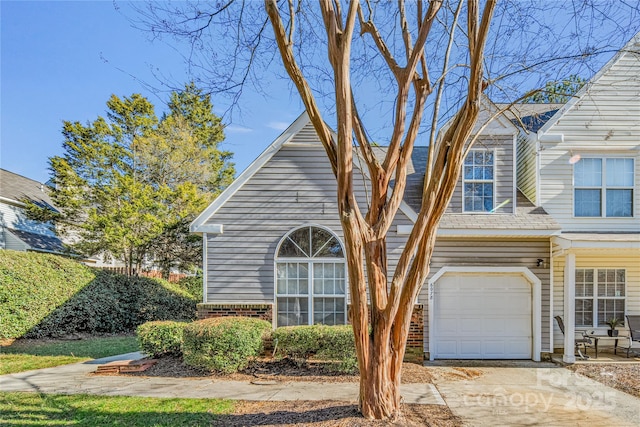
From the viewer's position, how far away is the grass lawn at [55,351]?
7.71m

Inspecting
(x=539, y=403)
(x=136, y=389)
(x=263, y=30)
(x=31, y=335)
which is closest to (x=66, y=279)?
(x=31, y=335)

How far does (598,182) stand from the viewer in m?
9.27

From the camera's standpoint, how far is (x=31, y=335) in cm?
1054

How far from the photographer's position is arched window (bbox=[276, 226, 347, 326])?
27.4ft

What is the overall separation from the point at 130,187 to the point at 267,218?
1007 centimetres

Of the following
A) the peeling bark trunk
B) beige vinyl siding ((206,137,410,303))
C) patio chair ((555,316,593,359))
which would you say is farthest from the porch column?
the peeling bark trunk

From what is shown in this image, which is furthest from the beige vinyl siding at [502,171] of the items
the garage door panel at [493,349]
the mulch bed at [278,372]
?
the mulch bed at [278,372]

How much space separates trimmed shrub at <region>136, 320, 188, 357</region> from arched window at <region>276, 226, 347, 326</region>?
2.19m

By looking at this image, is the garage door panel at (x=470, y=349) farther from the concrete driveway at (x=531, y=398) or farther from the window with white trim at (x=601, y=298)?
the window with white trim at (x=601, y=298)

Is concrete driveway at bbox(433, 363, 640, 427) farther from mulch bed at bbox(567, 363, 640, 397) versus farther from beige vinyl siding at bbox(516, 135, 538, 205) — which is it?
beige vinyl siding at bbox(516, 135, 538, 205)

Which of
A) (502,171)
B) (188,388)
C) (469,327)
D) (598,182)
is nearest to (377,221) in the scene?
(188,388)

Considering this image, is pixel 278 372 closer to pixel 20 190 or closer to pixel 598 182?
pixel 598 182

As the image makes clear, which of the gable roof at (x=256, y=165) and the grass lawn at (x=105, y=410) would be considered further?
the gable roof at (x=256, y=165)

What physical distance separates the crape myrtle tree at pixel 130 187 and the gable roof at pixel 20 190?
1132mm
